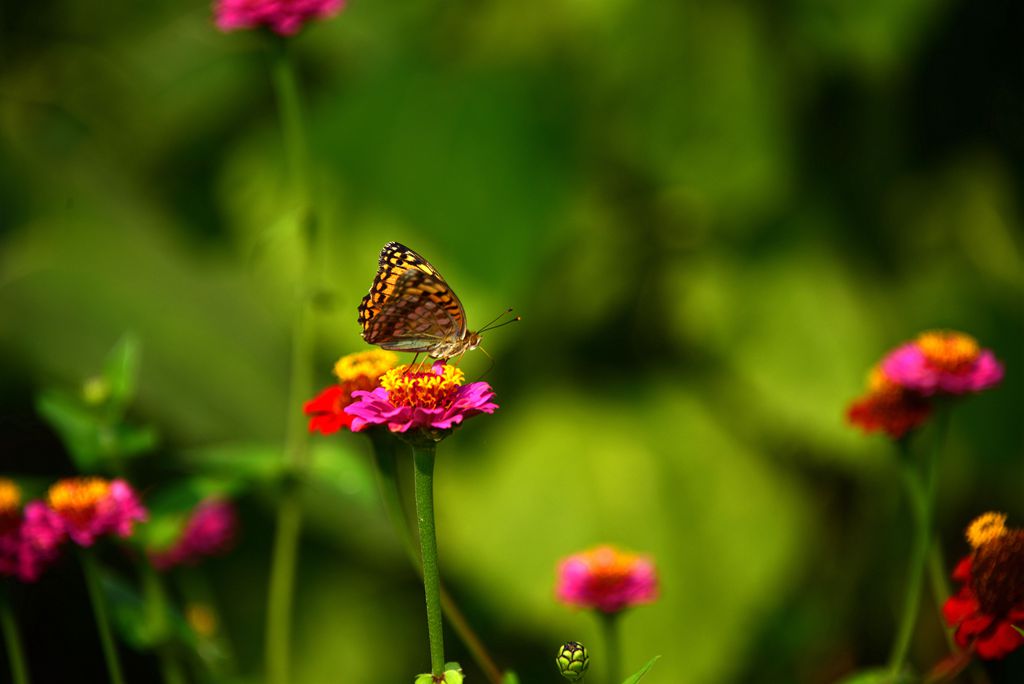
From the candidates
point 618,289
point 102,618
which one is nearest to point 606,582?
point 102,618

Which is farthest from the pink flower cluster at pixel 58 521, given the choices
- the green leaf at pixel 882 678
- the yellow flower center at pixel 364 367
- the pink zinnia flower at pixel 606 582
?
the green leaf at pixel 882 678

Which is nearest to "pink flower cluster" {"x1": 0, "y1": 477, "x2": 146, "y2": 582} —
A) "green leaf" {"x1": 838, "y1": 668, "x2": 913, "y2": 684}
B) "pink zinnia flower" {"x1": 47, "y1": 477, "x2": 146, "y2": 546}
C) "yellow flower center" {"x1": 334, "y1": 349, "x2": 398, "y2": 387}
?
"pink zinnia flower" {"x1": 47, "y1": 477, "x2": 146, "y2": 546}

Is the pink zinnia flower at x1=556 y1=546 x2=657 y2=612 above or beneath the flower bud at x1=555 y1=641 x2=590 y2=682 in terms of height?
above

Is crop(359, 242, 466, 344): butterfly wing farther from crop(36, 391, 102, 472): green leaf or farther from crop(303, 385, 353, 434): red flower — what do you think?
crop(36, 391, 102, 472): green leaf

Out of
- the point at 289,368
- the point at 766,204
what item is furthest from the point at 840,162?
the point at 289,368

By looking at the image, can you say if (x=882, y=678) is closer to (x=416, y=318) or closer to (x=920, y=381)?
(x=920, y=381)

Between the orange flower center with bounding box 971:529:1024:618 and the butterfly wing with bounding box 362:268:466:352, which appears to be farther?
the butterfly wing with bounding box 362:268:466:352

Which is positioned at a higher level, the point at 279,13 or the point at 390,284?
the point at 279,13
